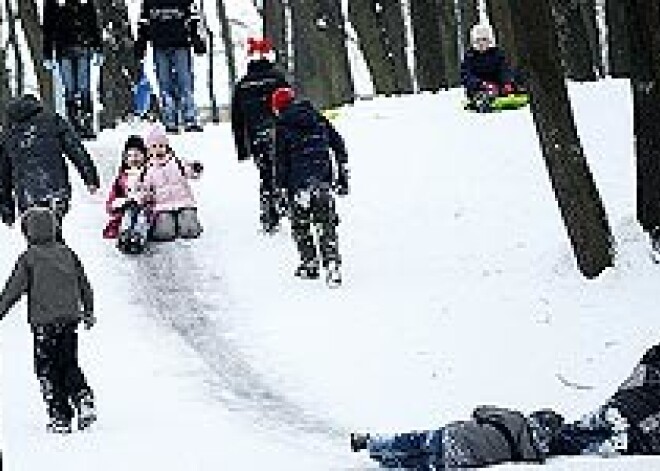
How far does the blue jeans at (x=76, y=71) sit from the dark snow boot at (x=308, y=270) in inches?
244

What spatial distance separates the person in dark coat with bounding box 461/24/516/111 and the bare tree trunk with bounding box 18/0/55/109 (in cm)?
872

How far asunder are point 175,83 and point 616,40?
7362mm

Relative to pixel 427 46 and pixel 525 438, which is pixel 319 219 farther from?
pixel 427 46

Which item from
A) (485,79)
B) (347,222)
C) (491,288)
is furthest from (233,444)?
(485,79)

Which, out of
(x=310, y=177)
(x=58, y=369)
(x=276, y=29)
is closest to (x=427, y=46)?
(x=276, y=29)

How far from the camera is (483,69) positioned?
1981 cm

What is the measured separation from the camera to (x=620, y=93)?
763 inches

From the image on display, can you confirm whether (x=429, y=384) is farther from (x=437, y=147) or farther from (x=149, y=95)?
(x=149, y=95)

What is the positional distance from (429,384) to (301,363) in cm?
118

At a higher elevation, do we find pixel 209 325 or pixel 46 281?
pixel 46 281

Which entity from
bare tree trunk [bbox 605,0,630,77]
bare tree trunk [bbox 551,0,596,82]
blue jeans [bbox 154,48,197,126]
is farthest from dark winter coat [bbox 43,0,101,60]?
bare tree trunk [bbox 605,0,630,77]

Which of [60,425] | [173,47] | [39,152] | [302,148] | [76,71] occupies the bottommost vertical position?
[60,425]

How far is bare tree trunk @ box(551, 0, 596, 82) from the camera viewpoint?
2099 cm

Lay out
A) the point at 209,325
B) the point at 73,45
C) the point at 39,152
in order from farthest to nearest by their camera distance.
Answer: the point at 73,45
the point at 39,152
the point at 209,325
